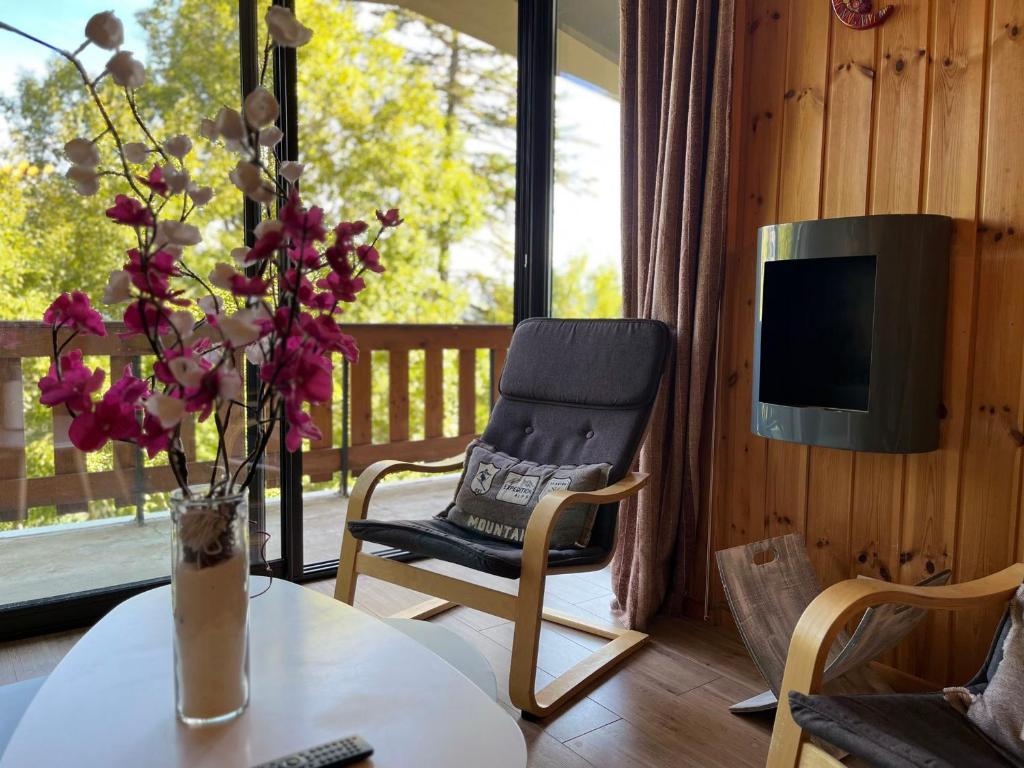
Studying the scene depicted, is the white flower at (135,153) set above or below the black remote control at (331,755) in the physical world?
above

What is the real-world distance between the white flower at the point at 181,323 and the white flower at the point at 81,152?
20cm

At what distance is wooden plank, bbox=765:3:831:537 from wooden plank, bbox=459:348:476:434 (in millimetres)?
2435

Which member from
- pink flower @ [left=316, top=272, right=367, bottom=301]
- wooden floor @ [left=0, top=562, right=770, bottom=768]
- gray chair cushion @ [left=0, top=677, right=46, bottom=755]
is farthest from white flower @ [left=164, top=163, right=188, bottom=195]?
wooden floor @ [left=0, top=562, right=770, bottom=768]

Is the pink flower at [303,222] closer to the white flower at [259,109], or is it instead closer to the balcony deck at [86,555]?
the white flower at [259,109]

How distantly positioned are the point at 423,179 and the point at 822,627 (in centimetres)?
481

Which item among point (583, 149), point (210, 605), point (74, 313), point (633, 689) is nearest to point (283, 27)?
point (74, 313)

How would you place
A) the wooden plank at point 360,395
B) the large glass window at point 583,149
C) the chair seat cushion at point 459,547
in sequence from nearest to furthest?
the chair seat cushion at point 459,547 < the large glass window at point 583,149 < the wooden plank at point 360,395

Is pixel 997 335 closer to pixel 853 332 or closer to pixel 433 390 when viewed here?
pixel 853 332

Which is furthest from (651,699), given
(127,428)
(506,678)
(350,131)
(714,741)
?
(350,131)

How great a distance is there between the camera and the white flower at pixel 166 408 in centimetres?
90

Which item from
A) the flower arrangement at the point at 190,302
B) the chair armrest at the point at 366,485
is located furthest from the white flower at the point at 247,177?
the chair armrest at the point at 366,485

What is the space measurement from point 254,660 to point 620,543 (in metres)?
1.54

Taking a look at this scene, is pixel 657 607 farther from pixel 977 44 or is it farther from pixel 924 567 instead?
pixel 977 44

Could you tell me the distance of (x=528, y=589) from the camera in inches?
73.9
